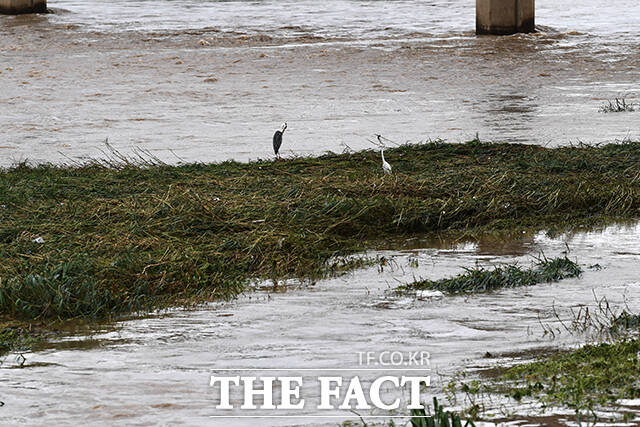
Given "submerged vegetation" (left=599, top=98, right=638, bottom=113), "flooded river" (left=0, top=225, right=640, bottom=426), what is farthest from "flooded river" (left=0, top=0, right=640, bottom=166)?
"flooded river" (left=0, top=225, right=640, bottom=426)

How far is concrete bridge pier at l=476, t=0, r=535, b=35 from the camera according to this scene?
23672 millimetres

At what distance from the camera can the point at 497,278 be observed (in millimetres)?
6199

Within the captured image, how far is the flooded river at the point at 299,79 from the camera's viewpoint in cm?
1201

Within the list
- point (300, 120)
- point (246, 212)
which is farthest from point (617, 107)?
point (246, 212)

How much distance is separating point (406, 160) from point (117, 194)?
9.02 feet

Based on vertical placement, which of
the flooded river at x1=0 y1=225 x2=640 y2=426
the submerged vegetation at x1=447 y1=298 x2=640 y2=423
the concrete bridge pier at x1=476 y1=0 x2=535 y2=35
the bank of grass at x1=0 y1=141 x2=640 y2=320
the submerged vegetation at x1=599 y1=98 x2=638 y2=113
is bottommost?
the flooded river at x1=0 y1=225 x2=640 y2=426

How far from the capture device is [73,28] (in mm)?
26344

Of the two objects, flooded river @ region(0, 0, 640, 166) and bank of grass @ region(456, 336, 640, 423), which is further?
flooded river @ region(0, 0, 640, 166)

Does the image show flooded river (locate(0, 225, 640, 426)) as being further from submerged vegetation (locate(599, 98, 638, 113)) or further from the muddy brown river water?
submerged vegetation (locate(599, 98, 638, 113))

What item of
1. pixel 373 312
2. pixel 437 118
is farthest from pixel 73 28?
pixel 373 312

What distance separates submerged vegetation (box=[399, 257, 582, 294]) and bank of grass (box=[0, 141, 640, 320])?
82cm

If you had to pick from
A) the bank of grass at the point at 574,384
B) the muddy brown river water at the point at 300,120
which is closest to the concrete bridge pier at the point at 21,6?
the muddy brown river water at the point at 300,120

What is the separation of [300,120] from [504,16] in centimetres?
1176

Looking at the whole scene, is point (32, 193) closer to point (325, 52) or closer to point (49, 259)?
point (49, 259)
